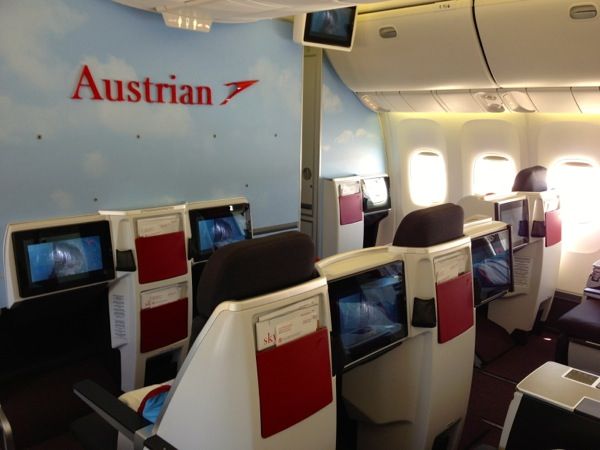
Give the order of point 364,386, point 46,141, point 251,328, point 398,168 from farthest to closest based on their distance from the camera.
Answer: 1. point 398,168
2. point 46,141
3. point 364,386
4. point 251,328

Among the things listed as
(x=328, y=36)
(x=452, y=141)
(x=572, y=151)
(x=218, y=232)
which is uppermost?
(x=328, y=36)

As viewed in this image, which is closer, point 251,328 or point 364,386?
point 251,328

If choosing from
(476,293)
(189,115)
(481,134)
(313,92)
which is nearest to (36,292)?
(189,115)

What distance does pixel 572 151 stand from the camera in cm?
466

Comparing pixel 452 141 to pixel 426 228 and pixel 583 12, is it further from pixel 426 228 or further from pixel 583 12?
pixel 426 228

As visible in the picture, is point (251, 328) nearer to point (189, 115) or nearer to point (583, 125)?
point (189, 115)

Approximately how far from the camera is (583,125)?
14.9 ft

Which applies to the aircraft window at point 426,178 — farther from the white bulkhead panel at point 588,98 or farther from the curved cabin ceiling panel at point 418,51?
the white bulkhead panel at point 588,98

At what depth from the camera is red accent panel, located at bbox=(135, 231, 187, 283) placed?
10.9 feet

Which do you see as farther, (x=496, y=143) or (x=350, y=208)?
(x=350, y=208)

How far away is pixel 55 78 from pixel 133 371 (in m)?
1.90

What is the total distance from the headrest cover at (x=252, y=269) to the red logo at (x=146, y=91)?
2.11 meters

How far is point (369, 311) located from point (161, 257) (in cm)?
167

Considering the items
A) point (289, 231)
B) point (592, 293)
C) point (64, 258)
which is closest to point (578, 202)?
point (592, 293)
